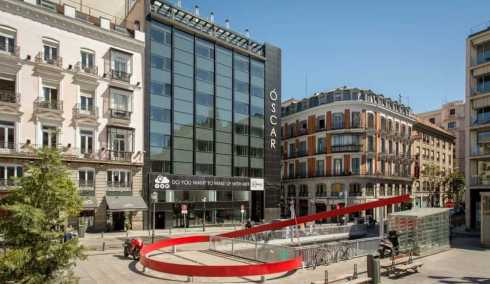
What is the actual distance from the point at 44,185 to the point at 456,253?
968 inches

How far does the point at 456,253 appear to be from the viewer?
83.4 feet

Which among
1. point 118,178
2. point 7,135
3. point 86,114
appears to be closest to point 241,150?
point 118,178

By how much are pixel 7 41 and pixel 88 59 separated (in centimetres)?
716

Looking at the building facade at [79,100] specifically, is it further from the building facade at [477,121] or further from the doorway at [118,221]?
the building facade at [477,121]

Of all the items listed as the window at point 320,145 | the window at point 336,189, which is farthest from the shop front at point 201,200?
the window at point 320,145

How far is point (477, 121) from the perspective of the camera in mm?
A: 44375

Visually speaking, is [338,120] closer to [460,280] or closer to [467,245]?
[467,245]

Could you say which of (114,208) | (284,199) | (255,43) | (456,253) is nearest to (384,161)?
(284,199)

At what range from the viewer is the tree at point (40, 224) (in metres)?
11.1

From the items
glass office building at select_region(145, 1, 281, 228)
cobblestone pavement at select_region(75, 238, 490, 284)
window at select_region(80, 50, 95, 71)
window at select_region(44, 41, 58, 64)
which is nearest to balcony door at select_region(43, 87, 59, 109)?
window at select_region(44, 41, 58, 64)

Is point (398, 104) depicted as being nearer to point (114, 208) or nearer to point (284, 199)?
point (284, 199)

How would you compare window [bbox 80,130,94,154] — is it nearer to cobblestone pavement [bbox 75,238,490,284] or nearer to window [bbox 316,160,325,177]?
cobblestone pavement [bbox 75,238,490,284]

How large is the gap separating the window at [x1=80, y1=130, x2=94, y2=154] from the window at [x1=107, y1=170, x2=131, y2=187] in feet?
9.74

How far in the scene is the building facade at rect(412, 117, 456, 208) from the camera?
73.0 meters
